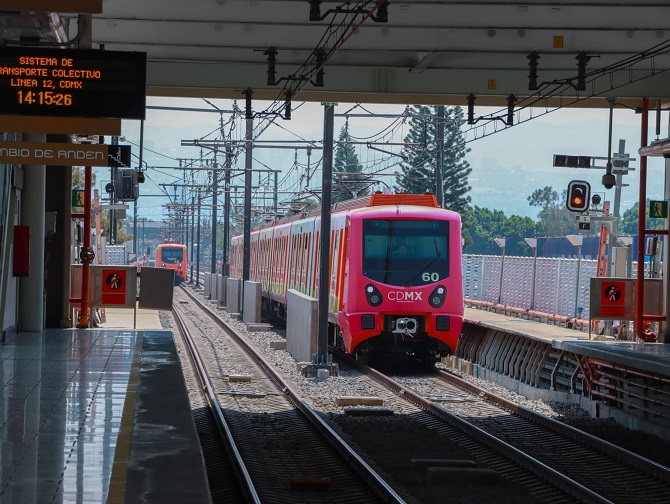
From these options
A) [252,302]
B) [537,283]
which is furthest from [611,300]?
[252,302]

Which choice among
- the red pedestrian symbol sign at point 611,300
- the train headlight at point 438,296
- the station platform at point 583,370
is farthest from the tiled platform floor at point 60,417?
the red pedestrian symbol sign at point 611,300

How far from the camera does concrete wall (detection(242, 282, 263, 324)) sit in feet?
108

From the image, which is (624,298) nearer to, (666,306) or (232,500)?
(666,306)

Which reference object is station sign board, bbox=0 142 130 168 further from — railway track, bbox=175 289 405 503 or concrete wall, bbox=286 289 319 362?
concrete wall, bbox=286 289 319 362

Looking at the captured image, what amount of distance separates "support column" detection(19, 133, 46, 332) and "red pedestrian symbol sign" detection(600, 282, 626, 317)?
30.5 feet

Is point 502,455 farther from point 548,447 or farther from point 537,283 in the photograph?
point 537,283

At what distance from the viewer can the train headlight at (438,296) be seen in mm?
19797

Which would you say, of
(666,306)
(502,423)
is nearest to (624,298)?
(666,306)

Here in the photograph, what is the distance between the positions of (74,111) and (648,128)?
11.1 metres

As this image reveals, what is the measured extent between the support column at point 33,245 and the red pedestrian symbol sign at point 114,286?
1.35 metres

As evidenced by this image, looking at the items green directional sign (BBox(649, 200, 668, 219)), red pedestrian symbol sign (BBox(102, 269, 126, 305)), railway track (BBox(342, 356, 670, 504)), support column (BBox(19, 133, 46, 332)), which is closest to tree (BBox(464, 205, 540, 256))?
green directional sign (BBox(649, 200, 668, 219))

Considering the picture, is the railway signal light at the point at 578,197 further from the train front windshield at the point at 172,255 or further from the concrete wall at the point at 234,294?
the train front windshield at the point at 172,255

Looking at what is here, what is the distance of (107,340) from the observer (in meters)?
18.0

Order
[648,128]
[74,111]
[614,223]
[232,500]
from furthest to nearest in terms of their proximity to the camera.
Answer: [614,223] < [648,128] < [74,111] < [232,500]
